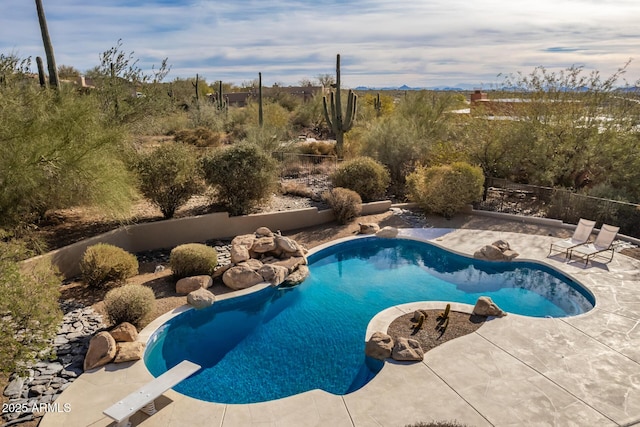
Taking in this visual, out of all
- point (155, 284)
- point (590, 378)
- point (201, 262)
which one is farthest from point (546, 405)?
point (155, 284)

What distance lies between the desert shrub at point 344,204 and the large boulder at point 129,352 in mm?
8328

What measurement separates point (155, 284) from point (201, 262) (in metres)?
1.18

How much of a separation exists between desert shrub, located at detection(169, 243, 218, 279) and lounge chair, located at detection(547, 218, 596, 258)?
935 cm

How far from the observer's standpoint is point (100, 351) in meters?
6.86

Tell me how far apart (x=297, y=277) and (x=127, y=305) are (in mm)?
4170

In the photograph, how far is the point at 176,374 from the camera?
6207 mm

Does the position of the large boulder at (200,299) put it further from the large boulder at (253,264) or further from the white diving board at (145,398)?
the white diving board at (145,398)

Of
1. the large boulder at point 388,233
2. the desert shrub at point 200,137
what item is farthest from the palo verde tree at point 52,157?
the desert shrub at point 200,137

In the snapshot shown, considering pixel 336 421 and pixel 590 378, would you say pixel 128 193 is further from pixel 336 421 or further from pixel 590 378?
pixel 590 378

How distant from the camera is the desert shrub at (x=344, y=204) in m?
14.1

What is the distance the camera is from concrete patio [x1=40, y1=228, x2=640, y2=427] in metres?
5.67

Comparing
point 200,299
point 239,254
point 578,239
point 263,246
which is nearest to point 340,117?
point 263,246

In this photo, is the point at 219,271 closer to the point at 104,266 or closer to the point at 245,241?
the point at 245,241

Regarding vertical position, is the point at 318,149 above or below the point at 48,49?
below
